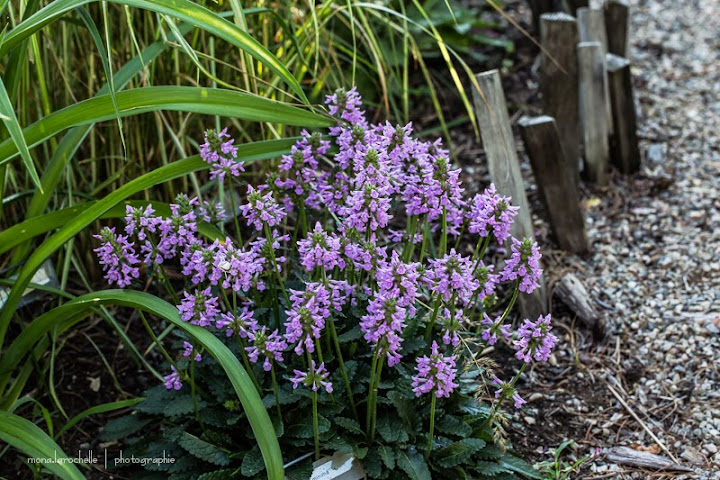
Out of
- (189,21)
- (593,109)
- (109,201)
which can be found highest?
(189,21)

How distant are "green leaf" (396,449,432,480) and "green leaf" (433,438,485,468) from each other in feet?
0.16

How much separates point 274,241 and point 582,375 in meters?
1.21

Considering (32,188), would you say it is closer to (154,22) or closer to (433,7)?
(154,22)

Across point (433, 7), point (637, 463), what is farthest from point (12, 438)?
point (433, 7)

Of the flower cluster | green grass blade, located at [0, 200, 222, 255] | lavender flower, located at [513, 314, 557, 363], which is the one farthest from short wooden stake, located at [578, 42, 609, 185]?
green grass blade, located at [0, 200, 222, 255]

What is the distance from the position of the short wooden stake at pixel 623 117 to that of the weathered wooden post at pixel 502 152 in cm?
83

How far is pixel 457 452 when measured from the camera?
190 centimetres

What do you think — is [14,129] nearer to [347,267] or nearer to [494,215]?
[347,267]

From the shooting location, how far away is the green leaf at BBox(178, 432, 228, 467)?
1.88 m

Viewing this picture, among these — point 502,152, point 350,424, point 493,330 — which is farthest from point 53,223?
point 502,152

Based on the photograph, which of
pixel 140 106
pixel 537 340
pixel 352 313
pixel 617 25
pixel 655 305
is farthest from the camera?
Answer: pixel 617 25

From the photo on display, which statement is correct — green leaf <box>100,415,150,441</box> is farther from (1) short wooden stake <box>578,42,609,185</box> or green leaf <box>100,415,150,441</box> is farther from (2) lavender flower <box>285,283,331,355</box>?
(1) short wooden stake <box>578,42,609,185</box>

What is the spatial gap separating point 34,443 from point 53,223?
21.4 inches

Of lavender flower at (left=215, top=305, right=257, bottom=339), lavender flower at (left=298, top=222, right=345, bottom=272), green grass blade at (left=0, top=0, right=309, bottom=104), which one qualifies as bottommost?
lavender flower at (left=215, top=305, right=257, bottom=339)
